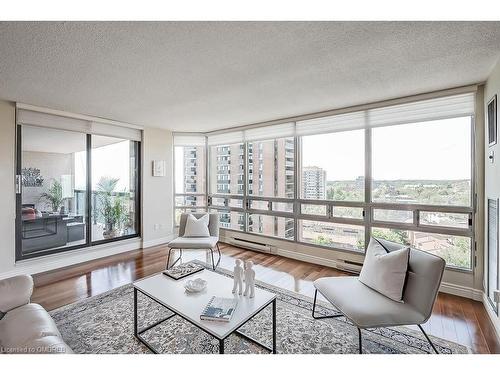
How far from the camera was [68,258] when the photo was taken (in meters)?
3.65

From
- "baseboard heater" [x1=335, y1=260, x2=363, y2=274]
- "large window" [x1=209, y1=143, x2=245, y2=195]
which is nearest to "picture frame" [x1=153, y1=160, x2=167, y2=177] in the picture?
"large window" [x1=209, y1=143, x2=245, y2=195]

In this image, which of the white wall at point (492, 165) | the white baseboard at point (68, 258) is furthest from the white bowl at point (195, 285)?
the white baseboard at point (68, 258)

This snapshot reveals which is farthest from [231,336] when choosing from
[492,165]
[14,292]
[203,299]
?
[492,165]

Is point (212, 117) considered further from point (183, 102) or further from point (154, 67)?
point (154, 67)

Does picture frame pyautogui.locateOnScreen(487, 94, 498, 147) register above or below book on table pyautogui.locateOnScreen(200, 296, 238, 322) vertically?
above

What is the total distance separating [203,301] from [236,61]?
194 centimetres

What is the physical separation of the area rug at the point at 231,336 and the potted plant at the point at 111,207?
2.02m

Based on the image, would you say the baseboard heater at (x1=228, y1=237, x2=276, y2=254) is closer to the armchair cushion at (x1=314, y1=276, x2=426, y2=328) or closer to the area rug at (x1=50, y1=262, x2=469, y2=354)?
the area rug at (x1=50, y1=262, x2=469, y2=354)

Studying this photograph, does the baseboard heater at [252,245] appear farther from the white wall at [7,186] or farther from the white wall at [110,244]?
the white wall at [7,186]

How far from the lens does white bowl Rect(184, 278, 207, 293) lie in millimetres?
1931

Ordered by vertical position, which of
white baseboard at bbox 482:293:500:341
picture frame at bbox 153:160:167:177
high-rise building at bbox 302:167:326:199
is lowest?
white baseboard at bbox 482:293:500:341

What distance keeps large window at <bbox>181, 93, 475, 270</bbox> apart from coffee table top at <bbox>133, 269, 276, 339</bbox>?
2100mm

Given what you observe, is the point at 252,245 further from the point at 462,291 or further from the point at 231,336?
the point at 462,291

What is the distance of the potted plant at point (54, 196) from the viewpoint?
11.6 feet
